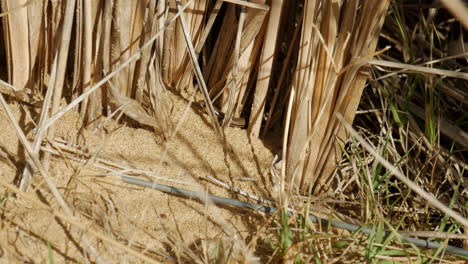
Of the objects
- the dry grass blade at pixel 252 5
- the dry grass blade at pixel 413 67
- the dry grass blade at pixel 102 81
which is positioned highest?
the dry grass blade at pixel 252 5

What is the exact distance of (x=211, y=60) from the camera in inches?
65.2

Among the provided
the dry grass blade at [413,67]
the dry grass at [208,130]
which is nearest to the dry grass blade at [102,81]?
the dry grass at [208,130]

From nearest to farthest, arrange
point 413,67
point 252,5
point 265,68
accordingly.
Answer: point 413,67, point 252,5, point 265,68

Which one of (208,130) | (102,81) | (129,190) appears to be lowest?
(129,190)

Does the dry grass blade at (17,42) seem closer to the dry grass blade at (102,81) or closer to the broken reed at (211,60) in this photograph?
the broken reed at (211,60)

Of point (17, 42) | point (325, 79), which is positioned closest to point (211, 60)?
point (325, 79)

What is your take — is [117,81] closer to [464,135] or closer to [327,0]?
[327,0]

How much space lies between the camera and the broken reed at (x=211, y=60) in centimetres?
141

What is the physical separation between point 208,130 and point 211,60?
0.65ft

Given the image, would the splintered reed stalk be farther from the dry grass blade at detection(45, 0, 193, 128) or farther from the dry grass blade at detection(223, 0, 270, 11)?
the dry grass blade at detection(45, 0, 193, 128)

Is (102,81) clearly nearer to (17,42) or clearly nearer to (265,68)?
(17,42)

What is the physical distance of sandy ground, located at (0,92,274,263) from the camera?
1344 millimetres

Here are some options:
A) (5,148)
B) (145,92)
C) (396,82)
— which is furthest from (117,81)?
(396,82)

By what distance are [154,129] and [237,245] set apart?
422 mm
